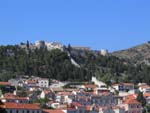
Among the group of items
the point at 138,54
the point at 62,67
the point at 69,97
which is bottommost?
the point at 69,97

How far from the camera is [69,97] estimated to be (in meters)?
92.6

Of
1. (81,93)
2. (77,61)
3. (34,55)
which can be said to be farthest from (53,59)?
(81,93)

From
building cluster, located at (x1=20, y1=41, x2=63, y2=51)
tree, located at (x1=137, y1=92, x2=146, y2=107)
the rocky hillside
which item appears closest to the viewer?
tree, located at (x1=137, y1=92, x2=146, y2=107)

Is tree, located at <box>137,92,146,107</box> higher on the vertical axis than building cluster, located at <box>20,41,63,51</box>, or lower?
lower

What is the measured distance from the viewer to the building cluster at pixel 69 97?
80625 mm

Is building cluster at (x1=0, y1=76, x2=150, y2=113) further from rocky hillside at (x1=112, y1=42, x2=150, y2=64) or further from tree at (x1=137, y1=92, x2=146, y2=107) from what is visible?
rocky hillside at (x1=112, y1=42, x2=150, y2=64)

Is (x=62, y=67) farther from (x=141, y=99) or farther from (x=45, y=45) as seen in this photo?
(x=45, y=45)

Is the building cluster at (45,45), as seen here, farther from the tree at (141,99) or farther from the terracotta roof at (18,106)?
the terracotta roof at (18,106)

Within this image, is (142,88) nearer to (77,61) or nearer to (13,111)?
(77,61)

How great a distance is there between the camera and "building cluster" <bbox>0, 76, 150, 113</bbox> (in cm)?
8062

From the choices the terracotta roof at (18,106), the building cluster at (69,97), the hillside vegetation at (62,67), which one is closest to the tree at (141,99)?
the building cluster at (69,97)

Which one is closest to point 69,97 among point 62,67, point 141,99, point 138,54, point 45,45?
point 141,99

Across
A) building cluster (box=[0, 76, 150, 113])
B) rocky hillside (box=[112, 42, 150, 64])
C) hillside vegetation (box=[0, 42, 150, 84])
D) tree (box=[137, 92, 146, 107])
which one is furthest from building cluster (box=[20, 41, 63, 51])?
tree (box=[137, 92, 146, 107])

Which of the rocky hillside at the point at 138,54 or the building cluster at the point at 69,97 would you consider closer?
the building cluster at the point at 69,97
